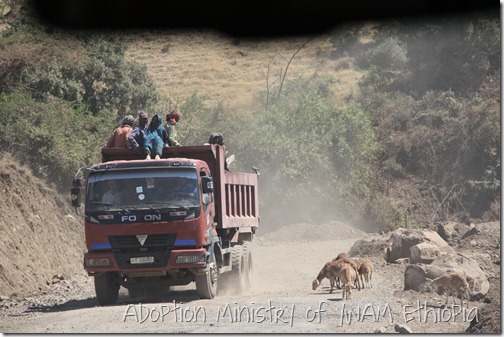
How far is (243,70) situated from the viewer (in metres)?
57.7

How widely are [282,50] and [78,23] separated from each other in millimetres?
30470

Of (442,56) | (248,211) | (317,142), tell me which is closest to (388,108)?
(442,56)

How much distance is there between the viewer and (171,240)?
15.4 m

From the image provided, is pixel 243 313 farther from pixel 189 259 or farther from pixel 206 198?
pixel 206 198

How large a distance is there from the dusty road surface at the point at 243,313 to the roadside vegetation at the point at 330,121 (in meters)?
10.5

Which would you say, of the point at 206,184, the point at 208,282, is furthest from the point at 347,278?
the point at 206,184

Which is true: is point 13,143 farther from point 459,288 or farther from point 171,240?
point 459,288

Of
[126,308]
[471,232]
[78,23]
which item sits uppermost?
[78,23]

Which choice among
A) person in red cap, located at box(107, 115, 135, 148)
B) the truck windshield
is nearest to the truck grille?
the truck windshield

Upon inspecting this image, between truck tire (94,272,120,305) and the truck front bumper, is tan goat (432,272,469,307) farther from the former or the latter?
truck tire (94,272,120,305)

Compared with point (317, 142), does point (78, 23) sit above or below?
above

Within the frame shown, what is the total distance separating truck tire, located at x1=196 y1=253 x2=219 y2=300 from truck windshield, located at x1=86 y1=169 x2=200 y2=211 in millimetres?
1247

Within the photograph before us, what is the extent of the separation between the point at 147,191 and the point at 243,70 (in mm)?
42723

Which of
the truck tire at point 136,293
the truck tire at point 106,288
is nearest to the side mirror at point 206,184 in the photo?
the truck tire at point 106,288
